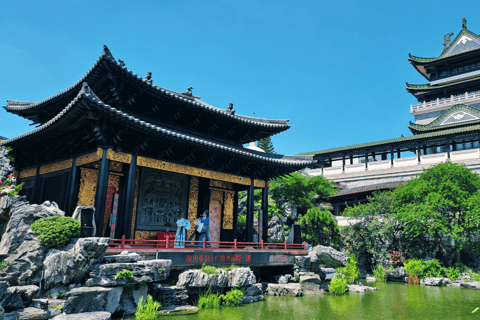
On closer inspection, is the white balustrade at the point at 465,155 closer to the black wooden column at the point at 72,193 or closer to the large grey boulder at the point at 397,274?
the large grey boulder at the point at 397,274

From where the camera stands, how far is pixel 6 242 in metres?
9.57

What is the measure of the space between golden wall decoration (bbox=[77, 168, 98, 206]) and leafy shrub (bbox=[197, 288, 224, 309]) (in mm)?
6001

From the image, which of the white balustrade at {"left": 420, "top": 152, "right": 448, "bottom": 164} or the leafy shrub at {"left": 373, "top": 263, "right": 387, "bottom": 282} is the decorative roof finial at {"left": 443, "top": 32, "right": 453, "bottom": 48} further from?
the leafy shrub at {"left": 373, "top": 263, "right": 387, "bottom": 282}

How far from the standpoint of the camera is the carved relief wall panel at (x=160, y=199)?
14422 millimetres

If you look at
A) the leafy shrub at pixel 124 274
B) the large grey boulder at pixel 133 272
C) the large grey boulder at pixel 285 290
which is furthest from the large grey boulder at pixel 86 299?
the large grey boulder at pixel 285 290

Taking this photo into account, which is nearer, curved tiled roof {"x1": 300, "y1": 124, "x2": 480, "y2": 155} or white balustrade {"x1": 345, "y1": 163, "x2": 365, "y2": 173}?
curved tiled roof {"x1": 300, "y1": 124, "x2": 480, "y2": 155}

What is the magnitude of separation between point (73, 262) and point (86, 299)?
3.06 ft

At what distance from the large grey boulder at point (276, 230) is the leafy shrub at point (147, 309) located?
584 inches

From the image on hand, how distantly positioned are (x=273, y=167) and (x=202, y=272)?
7039 mm

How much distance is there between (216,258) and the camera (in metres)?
12.2

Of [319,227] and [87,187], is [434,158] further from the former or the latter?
[87,187]

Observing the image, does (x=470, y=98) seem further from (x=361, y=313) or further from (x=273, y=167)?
(x=361, y=313)

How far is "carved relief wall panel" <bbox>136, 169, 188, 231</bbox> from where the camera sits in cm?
1442

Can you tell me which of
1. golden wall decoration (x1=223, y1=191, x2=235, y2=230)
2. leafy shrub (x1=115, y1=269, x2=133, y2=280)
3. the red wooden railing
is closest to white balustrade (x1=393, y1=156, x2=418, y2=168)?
the red wooden railing
